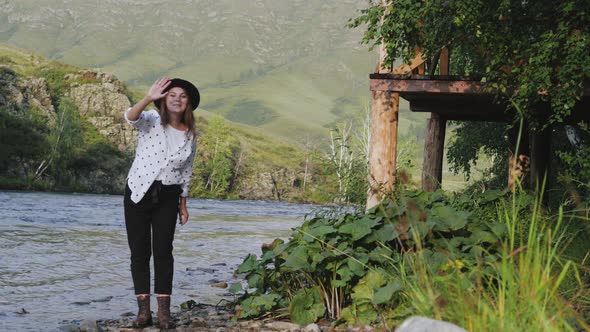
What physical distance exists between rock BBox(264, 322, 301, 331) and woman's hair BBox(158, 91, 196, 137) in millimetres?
1644

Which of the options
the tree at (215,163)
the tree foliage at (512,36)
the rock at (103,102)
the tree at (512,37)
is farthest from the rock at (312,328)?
the rock at (103,102)

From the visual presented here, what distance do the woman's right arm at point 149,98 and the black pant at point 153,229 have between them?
55cm

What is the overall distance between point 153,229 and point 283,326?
131 cm

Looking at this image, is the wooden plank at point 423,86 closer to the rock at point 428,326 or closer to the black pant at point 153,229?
the black pant at point 153,229

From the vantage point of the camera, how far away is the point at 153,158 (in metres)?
5.85

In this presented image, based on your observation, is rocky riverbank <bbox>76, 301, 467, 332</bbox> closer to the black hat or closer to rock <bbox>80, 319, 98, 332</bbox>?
rock <bbox>80, 319, 98, 332</bbox>

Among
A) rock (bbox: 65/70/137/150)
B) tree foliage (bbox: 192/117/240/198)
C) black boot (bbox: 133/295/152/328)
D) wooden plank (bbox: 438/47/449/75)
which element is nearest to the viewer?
black boot (bbox: 133/295/152/328)

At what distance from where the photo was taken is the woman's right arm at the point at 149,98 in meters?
5.67

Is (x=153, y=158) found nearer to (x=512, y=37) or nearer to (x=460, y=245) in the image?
(x=460, y=245)

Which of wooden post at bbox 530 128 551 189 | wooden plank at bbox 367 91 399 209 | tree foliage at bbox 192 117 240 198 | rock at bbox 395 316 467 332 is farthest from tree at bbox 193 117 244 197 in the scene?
rock at bbox 395 316 467 332

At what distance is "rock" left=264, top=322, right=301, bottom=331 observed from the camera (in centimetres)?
565

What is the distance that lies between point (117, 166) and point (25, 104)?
17.1m

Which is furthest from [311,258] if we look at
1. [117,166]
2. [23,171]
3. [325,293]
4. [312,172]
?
[312,172]

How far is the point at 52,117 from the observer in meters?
86.6
